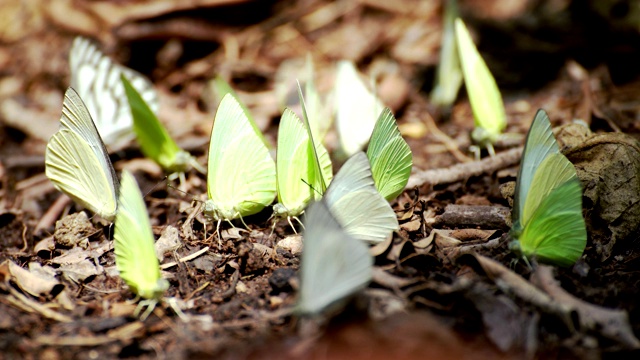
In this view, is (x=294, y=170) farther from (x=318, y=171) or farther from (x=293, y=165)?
(x=318, y=171)

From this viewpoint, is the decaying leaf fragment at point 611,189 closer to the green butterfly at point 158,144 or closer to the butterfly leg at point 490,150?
the butterfly leg at point 490,150

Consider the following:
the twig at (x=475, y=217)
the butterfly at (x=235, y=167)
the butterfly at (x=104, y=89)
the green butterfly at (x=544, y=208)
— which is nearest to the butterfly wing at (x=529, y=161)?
the green butterfly at (x=544, y=208)

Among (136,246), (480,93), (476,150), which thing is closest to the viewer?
(136,246)

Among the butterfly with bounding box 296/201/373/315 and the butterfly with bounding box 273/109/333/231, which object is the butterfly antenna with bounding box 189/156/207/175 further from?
the butterfly with bounding box 296/201/373/315

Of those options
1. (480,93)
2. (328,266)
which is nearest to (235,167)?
(328,266)

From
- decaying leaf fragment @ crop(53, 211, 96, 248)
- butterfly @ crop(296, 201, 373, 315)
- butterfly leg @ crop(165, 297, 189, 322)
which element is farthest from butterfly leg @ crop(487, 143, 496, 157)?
decaying leaf fragment @ crop(53, 211, 96, 248)

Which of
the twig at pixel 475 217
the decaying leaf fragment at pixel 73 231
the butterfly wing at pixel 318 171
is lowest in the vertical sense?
the twig at pixel 475 217
